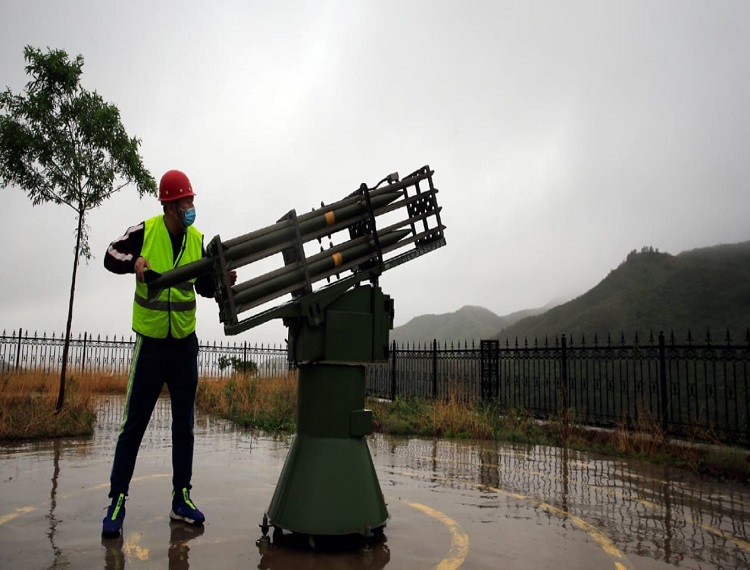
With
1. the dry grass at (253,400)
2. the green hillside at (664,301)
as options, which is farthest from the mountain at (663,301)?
the dry grass at (253,400)

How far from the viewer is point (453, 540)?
4.15 metres

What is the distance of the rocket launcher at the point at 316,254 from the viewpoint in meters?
4.05

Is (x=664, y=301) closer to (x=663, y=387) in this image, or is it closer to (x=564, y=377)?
(x=564, y=377)

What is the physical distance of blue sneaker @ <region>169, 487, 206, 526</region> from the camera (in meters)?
4.39

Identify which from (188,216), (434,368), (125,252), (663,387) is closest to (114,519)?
(125,252)

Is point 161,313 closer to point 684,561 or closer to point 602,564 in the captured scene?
point 602,564

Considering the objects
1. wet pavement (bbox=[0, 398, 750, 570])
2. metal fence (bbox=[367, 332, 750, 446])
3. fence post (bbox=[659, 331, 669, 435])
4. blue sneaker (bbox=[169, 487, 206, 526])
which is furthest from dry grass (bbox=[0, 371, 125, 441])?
fence post (bbox=[659, 331, 669, 435])

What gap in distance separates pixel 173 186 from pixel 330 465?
2442 millimetres

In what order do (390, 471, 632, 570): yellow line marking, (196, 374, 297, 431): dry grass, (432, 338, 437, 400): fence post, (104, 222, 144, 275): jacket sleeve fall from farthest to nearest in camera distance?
(432, 338, 437, 400): fence post, (196, 374, 297, 431): dry grass, (104, 222, 144, 275): jacket sleeve, (390, 471, 632, 570): yellow line marking

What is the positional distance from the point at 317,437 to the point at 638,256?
54378mm

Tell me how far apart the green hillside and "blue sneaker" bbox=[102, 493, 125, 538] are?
29.5m

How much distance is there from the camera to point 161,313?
14.4ft

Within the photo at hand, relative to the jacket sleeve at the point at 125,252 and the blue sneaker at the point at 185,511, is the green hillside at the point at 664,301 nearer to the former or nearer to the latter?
the blue sneaker at the point at 185,511

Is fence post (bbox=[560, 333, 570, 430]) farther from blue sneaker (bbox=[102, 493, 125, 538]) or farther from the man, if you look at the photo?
blue sneaker (bbox=[102, 493, 125, 538])
